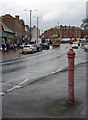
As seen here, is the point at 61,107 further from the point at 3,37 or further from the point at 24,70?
the point at 3,37

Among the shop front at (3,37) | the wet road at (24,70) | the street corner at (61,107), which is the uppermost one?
the shop front at (3,37)

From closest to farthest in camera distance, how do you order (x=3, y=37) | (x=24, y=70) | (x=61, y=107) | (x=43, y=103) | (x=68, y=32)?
(x=61, y=107), (x=43, y=103), (x=24, y=70), (x=3, y=37), (x=68, y=32)

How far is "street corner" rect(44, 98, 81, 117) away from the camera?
5418 mm

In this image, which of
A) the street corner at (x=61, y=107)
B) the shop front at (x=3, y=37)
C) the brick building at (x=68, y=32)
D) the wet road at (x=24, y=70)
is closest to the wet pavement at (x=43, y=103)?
the street corner at (x=61, y=107)

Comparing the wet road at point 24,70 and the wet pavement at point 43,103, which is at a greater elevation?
the wet road at point 24,70

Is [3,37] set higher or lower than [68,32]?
lower

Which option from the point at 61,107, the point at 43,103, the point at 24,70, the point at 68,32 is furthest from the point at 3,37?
the point at 68,32

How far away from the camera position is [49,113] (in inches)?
213

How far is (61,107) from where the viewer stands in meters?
5.86

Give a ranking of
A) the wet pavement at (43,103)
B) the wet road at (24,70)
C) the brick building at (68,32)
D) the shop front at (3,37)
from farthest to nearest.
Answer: the brick building at (68,32) → the shop front at (3,37) → the wet road at (24,70) → the wet pavement at (43,103)

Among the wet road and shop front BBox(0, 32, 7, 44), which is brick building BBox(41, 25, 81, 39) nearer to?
shop front BBox(0, 32, 7, 44)

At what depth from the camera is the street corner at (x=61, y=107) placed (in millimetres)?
5418

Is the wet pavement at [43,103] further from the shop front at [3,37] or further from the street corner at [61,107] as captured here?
the shop front at [3,37]

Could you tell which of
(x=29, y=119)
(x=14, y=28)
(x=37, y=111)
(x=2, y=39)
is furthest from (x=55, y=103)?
(x=14, y=28)
